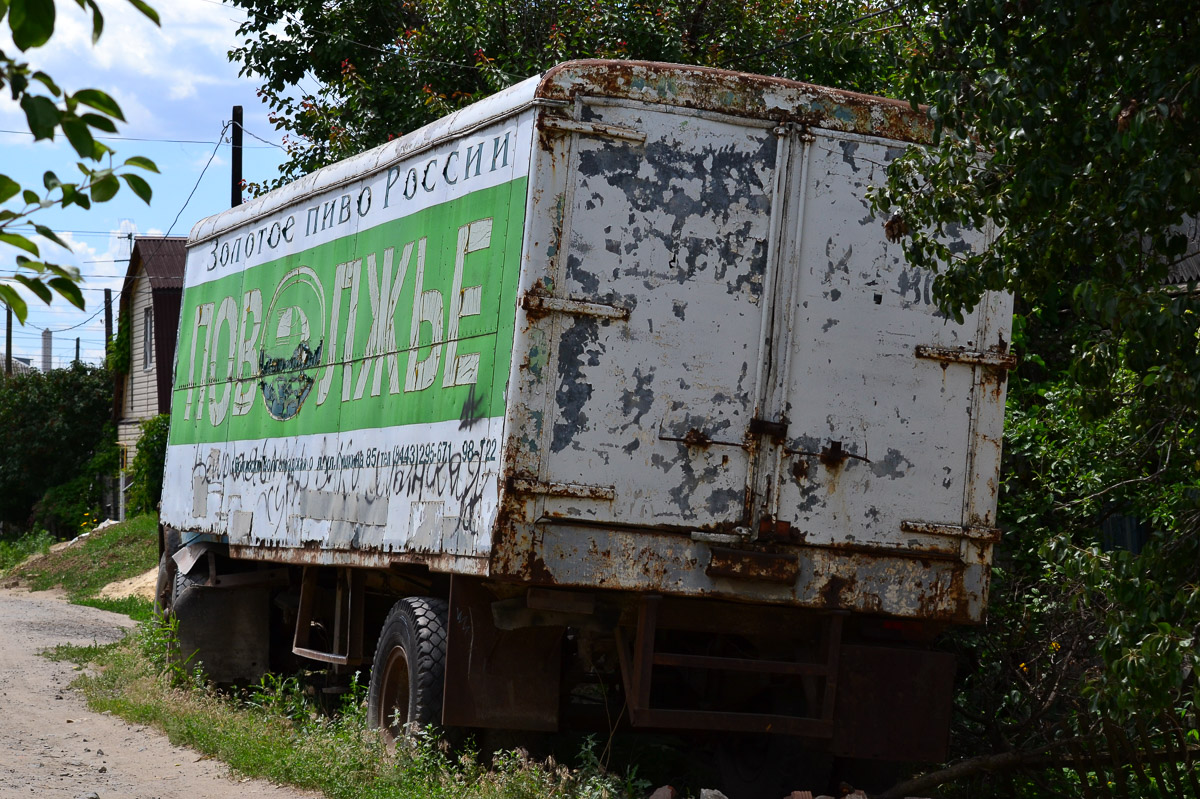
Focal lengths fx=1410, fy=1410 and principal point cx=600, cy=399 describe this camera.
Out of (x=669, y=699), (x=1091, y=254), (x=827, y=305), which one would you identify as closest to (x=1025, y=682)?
(x=669, y=699)

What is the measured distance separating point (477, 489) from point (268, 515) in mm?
3498

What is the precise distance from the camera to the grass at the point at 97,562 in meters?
25.4

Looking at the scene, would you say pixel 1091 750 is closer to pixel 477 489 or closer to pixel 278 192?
pixel 477 489

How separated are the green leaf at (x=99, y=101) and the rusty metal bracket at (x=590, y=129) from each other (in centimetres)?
441

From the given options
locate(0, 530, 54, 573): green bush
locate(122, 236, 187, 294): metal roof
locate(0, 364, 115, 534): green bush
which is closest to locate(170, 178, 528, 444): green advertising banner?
locate(0, 530, 54, 573): green bush

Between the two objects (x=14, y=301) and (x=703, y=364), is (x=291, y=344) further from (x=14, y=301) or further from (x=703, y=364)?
(x=14, y=301)

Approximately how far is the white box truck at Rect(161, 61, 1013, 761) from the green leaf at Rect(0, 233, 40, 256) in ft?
13.3

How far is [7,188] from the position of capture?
82.7 inches

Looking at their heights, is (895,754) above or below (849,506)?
below

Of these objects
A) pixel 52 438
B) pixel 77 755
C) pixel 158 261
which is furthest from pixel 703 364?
pixel 52 438

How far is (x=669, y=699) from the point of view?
757cm

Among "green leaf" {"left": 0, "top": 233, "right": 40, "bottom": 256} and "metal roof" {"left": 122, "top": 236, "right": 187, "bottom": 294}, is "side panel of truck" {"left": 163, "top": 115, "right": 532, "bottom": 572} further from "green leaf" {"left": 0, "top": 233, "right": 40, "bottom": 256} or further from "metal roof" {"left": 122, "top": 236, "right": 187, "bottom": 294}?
"metal roof" {"left": 122, "top": 236, "right": 187, "bottom": 294}

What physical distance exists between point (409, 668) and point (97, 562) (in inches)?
836

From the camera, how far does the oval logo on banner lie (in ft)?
30.3
